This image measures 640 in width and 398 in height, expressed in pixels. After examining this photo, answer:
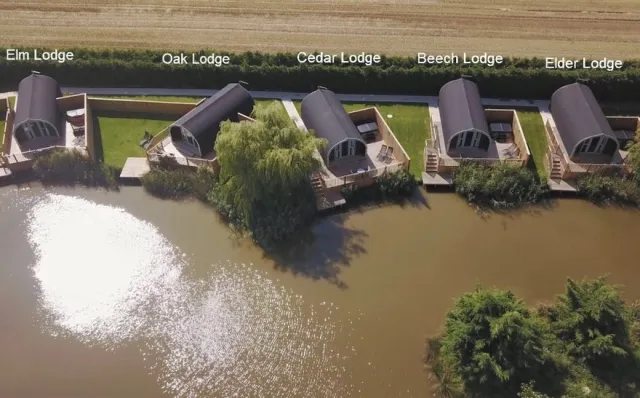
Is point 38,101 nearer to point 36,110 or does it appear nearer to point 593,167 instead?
point 36,110

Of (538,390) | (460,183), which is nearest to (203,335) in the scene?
(538,390)

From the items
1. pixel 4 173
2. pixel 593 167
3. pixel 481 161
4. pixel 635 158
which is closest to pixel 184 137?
pixel 4 173

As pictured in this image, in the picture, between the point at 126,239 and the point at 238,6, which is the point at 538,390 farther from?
the point at 238,6

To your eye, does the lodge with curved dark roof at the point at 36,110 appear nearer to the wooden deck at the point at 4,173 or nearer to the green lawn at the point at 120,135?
the wooden deck at the point at 4,173

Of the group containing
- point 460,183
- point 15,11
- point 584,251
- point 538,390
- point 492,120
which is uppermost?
point 15,11

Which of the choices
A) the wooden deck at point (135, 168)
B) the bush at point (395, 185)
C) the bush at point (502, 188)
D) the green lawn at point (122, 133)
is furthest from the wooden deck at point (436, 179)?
the wooden deck at point (135, 168)
